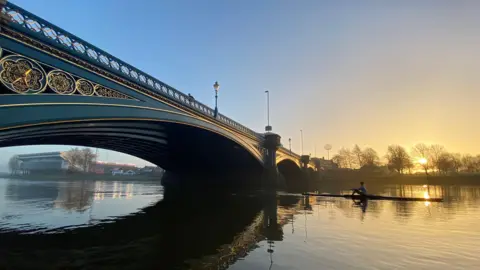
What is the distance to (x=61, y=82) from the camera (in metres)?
14.0

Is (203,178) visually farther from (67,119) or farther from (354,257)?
(354,257)

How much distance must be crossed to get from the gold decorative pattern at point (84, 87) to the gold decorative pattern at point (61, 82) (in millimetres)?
299

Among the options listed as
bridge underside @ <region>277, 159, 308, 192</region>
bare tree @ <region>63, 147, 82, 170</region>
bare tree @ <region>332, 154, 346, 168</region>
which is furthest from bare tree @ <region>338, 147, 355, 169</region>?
bare tree @ <region>63, 147, 82, 170</region>

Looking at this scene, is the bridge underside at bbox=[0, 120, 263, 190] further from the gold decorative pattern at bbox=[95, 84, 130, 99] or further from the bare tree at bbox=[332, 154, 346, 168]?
the bare tree at bbox=[332, 154, 346, 168]

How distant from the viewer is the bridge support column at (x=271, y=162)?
50400 millimetres

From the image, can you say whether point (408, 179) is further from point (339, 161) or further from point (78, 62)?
point (78, 62)

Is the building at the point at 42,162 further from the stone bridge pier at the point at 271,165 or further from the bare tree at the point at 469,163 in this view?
the bare tree at the point at 469,163

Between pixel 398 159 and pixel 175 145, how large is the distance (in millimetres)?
100727

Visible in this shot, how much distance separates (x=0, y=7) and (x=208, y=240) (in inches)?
488

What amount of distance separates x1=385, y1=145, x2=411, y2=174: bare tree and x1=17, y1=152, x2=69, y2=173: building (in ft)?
538

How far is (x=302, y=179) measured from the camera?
84438 mm

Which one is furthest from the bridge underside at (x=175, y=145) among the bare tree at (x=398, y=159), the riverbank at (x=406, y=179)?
the bare tree at (x=398, y=159)

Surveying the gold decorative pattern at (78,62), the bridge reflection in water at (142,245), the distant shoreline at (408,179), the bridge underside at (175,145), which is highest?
the gold decorative pattern at (78,62)

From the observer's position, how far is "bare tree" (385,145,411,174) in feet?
356
